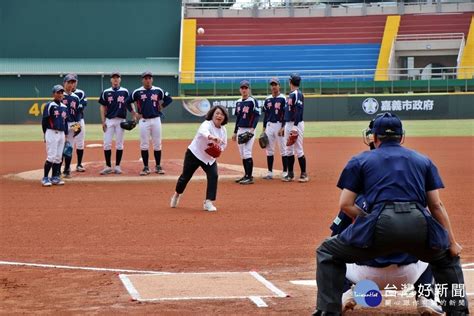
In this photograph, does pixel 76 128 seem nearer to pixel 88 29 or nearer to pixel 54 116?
pixel 54 116

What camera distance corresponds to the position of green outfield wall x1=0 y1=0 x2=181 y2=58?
54.1m

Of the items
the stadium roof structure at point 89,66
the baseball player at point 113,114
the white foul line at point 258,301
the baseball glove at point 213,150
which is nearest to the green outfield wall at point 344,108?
the stadium roof structure at point 89,66

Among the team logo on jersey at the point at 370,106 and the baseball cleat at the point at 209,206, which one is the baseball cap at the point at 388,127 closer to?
the baseball cleat at the point at 209,206

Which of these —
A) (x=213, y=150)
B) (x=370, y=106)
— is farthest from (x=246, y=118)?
(x=370, y=106)

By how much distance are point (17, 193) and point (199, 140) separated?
4.69m

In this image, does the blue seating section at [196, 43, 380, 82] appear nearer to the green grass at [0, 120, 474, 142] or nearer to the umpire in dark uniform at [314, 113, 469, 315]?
the green grass at [0, 120, 474, 142]

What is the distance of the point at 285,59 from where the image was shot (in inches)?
2058

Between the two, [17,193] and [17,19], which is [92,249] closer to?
[17,193]

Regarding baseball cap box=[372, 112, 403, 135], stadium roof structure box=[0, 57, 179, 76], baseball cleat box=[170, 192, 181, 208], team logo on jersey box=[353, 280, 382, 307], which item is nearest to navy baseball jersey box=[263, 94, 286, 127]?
baseball cleat box=[170, 192, 181, 208]

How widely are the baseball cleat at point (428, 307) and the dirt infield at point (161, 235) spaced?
1.36ft

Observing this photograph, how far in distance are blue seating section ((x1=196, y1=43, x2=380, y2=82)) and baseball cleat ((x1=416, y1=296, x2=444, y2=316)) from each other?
1709 inches

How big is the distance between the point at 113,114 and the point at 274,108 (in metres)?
3.77

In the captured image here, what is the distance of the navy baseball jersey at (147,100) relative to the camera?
18.4m

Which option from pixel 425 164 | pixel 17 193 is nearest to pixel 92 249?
pixel 425 164
